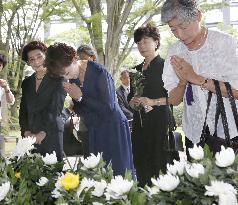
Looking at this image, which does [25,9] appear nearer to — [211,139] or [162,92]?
[162,92]

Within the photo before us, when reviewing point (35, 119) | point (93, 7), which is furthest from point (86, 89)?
point (93, 7)

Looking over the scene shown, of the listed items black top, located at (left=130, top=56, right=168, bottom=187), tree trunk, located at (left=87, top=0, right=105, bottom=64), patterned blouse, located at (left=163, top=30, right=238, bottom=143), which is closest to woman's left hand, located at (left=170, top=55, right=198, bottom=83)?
patterned blouse, located at (left=163, top=30, right=238, bottom=143)

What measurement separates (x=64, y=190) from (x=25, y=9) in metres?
13.7

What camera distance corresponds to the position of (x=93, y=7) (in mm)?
10617

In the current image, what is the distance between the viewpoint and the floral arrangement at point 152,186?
1.54 m

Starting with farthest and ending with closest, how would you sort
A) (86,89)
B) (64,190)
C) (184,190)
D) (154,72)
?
1. (154,72)
2. (86,89)
3. (64,190)
4. (184,190)

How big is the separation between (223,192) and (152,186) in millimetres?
413

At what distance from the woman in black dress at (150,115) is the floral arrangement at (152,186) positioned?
205 centimetres

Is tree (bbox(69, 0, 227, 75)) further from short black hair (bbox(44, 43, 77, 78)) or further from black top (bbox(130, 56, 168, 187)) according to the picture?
short black hair (bbox(44, 43, 77, 78))

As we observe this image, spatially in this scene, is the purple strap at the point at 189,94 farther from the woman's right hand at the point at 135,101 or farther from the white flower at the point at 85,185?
the woman's right hand at the point at 135,101

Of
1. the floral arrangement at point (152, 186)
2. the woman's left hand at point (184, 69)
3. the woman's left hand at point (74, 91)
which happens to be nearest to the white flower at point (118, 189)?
the floral arrangement at point (152, 186)

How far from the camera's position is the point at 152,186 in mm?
1772

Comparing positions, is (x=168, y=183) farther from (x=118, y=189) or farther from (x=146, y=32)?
(x=146, y=32)

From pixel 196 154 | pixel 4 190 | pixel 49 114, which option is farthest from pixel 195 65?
pixel 49 114
